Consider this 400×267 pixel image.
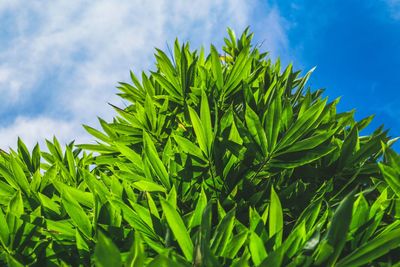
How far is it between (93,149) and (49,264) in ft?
4.11

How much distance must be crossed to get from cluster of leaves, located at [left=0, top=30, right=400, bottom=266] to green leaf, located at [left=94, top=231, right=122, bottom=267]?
0.22ft

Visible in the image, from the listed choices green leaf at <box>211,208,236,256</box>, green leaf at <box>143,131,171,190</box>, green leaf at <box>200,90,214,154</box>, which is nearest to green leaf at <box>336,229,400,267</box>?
green leaf at <box>211,208,236,256</box>

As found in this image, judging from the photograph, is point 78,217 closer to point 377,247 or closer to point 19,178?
point 19,178

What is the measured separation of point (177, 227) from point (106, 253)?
0.45 m

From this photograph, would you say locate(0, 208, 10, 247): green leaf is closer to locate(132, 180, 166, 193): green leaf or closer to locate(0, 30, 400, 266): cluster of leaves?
locate(0, 30, 400, 266): cluster of leaves

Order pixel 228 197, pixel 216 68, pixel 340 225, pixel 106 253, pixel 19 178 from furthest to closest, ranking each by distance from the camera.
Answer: pixel 216 68, pixel 19 178, pixel 228 197, pixel 340 225, pixel 106 253

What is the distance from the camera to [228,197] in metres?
1.68

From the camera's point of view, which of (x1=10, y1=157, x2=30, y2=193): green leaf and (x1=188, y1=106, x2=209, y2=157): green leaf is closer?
(x1=188, y1=106, x2=209, y2=157): green leaf

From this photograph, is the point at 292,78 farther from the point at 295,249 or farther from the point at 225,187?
the point at 295,249

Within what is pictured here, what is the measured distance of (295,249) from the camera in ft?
3.95

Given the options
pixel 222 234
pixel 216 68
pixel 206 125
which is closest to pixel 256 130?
pixel 206 125

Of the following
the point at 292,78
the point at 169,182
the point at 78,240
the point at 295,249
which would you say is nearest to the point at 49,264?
the point at 78,240

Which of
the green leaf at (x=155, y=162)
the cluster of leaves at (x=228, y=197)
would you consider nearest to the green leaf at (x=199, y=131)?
the cluster of leaves at (x=228, y=197)

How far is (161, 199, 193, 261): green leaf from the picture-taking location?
1199 mm
